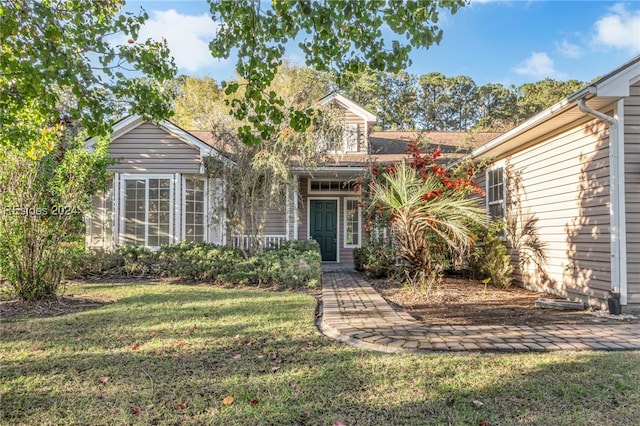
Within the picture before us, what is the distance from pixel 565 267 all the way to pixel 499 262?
1379 millimetres

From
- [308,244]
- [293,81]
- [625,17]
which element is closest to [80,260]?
[308,244]

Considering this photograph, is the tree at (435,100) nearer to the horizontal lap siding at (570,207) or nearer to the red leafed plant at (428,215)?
the horizontal lap siding at (570,207)

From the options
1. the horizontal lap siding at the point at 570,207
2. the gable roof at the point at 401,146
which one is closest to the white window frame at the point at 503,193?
the horizontal lap siding at the point at 570,207

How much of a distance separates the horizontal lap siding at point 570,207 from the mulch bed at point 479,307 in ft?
1.60

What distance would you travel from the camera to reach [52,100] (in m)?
3.33

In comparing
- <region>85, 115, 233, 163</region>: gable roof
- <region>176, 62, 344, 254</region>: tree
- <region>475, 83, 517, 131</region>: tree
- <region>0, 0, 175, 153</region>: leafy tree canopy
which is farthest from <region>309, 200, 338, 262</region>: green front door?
<region>475, 83, 517, 131</region>: tree

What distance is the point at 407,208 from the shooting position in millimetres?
6117

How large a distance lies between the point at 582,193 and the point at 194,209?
29.0 feet

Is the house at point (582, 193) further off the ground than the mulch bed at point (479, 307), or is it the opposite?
the house at point (582, 193)

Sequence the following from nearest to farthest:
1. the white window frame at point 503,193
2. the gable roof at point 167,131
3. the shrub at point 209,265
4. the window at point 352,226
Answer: the shrub at point 209,265, the white window frame at point 503,193, the gable roof at point 167,131, the window at point 352,226

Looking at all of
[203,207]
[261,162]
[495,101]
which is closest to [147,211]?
[203,207]

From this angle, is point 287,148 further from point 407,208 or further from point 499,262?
point 499,262

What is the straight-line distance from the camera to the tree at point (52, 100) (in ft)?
10.8

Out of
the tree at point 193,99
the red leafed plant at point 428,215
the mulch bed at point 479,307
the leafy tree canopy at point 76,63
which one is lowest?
Answer: the mulch bed at point 479,307
